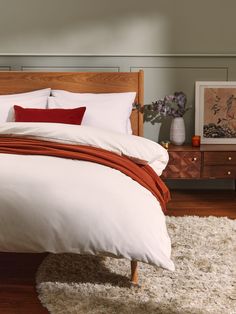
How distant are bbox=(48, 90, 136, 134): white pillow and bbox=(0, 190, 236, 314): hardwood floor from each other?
74 cm

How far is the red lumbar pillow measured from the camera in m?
3.37

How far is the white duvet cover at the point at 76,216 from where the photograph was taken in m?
1.89

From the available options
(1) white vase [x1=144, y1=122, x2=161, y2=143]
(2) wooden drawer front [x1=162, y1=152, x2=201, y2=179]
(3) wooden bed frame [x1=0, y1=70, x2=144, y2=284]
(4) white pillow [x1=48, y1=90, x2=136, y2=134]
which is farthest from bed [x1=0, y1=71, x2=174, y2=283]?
(1) white vase [x1=144, y1=122, x2=161, y2=143]

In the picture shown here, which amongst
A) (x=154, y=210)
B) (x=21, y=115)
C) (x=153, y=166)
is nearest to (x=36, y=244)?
(x=154, y=210)

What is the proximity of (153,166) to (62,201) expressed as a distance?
1062 millimetres

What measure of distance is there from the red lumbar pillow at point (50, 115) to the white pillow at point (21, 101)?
17 centimetres

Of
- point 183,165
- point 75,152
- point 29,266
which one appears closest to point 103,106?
point 183,165

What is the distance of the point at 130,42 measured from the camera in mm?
4043

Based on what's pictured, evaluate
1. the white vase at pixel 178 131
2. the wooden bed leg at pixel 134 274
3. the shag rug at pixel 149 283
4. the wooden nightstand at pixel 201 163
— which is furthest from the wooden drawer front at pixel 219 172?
the wooden bed leg at pixel 134 274

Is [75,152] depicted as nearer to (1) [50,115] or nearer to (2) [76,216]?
(2) [76,216]

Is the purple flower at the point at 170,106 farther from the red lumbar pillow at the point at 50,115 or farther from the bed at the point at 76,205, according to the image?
the bed at the point at 76,205

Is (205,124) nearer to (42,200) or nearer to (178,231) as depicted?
(178,231)

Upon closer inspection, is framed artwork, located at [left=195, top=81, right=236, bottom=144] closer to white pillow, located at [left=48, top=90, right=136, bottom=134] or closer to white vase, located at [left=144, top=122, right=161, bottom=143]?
white vase, located at [left=144, top=122, right=161, bottom=143]

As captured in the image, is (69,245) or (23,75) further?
(23,75)
